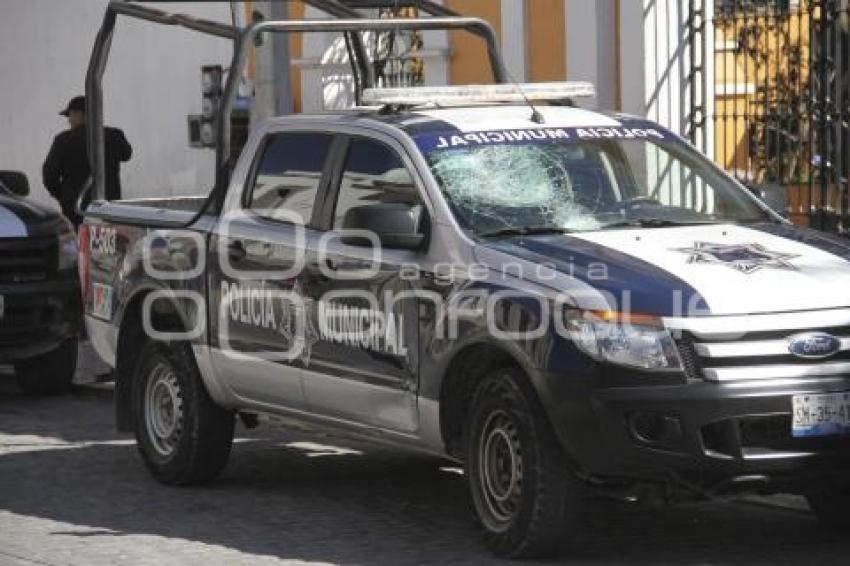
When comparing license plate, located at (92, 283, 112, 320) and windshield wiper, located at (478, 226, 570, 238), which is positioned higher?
windshield wiper, located at (478, 226, 570, 238)

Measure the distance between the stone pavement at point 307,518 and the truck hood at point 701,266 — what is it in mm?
1147

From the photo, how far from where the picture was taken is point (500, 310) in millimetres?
7938

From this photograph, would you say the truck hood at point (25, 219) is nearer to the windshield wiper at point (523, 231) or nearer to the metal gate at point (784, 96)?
the metal gate at point (784, 96)

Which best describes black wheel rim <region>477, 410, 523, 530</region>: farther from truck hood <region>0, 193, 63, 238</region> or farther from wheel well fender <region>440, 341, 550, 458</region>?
truck hood <region>0, 193, 63, 238</region>

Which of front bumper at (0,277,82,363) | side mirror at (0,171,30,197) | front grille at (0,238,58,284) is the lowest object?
front bumper at (0,277,82,363)

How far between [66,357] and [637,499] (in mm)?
7077

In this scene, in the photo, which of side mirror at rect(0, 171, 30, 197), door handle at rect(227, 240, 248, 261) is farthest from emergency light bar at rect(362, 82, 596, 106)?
side mirror at rect(0, 171, 30, 197)

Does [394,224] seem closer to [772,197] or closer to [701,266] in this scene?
[701,266]

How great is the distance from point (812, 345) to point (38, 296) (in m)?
7.27

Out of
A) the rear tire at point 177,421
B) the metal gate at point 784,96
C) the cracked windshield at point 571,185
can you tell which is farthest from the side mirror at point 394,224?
the metal gate at point 784,96

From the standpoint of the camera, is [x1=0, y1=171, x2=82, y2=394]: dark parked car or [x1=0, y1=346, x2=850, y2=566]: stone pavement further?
[x1=0, y1=171, x2=82, y2=394]: dark parked car

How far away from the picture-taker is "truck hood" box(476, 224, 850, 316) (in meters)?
7.57

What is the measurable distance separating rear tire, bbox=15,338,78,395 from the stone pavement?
2.42m

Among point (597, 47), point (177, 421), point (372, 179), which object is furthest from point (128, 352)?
Answer: point (597, 47)
